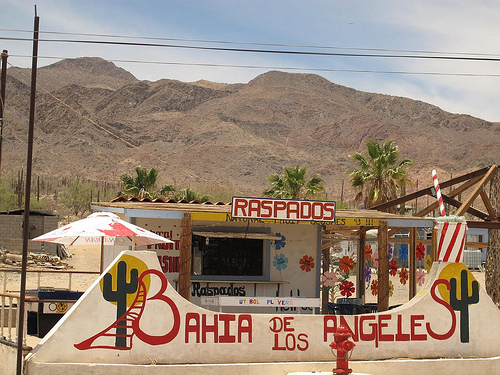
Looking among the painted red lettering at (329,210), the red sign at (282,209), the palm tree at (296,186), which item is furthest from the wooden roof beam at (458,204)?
the palm tree at (296,186)

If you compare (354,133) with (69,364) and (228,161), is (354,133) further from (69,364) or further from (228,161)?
(69,364)

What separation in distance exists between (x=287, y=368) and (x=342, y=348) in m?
→ 1.06

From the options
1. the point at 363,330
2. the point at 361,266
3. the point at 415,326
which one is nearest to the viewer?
the point at 363,330

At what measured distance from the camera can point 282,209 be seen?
13.8 meters

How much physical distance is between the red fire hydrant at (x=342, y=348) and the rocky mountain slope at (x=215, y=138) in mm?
92408

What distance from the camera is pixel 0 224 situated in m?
39.9

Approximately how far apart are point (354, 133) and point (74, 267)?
142793mm

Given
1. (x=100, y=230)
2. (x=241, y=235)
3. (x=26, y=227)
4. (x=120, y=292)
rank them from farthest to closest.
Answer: (x=241, y=235), (x=100, y=230), (x=120, y=292), (x=26, y=227)

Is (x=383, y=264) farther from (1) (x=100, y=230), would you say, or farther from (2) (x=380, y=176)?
(2) (x=380, y=176)

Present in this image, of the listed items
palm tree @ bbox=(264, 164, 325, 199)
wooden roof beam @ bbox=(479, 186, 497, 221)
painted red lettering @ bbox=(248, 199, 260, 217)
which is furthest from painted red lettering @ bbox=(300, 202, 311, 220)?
palm tree @ bbox=(264, 164, 325, 199)

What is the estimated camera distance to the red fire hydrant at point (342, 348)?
11.5 m

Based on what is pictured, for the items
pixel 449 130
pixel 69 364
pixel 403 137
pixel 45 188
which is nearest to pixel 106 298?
pixel 69 364

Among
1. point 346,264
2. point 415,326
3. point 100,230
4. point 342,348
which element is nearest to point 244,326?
point 342,348

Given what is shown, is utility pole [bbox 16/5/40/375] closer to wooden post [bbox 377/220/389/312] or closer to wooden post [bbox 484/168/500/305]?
wooden post [bbox 377/220/389/312]
